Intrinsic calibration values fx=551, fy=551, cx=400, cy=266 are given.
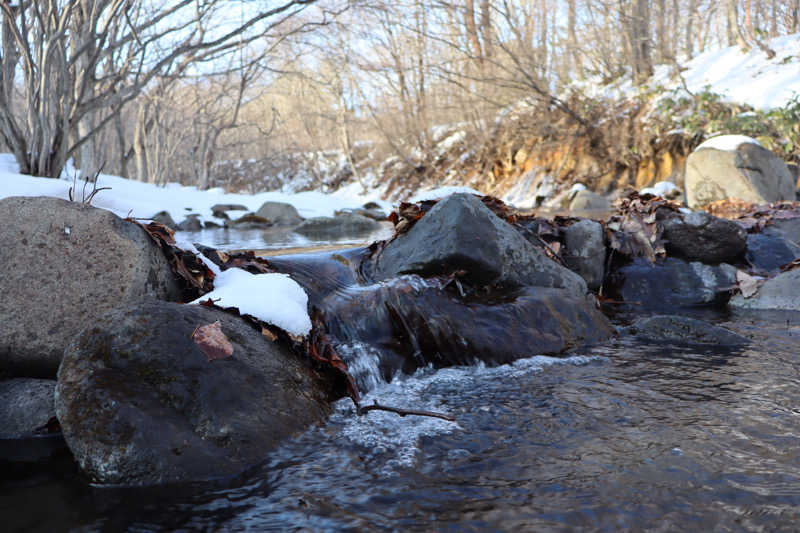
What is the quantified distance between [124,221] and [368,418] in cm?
170

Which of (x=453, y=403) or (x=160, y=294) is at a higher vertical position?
(x=160, y=294)

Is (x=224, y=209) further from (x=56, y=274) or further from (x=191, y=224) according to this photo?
(x=56, y=274)

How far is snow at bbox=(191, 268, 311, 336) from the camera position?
2736 mm

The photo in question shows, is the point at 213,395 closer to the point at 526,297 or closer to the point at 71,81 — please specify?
the point at 526,297

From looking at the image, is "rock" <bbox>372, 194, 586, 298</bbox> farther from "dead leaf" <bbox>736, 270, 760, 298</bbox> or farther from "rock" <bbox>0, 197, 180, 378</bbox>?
"rock" <bbox>0, 197, 180, 378</bbox>

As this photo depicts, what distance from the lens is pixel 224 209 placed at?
575 inches

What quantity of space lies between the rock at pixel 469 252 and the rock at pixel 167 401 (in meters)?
1.68

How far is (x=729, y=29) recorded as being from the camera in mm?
19156

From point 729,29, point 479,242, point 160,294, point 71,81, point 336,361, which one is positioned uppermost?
point 729,29

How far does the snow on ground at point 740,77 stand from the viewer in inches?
562

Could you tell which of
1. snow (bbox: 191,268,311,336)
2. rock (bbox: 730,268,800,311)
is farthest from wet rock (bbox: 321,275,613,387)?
rock (bbox: 730,268,800,311)

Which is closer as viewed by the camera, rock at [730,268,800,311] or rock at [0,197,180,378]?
rock at [0,197,180,378]

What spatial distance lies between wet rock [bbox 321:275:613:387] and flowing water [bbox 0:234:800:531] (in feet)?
1.51

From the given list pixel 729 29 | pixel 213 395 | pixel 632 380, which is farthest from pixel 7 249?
pixel 729 29
